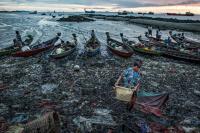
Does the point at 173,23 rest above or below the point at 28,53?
below

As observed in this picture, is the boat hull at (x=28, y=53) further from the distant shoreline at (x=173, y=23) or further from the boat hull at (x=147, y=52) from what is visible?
the distant shoreline at (x=173, y=23)

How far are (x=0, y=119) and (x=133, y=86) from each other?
742 centimetres

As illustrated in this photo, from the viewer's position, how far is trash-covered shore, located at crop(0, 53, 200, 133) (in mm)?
14102

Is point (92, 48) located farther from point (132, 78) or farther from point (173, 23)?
point (173, 23)

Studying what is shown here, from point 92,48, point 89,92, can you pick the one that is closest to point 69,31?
point 92,48

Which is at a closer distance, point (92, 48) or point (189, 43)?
point (92, 48)

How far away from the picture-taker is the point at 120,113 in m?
15.1

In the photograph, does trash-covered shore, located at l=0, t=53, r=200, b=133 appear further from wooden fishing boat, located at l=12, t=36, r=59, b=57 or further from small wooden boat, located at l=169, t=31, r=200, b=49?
small wooden boat, located at l=169, t=31, r=200, b=49

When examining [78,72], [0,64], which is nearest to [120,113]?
[78,72]

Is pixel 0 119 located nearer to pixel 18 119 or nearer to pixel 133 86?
pixel 18 119

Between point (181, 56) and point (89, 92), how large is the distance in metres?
14.3

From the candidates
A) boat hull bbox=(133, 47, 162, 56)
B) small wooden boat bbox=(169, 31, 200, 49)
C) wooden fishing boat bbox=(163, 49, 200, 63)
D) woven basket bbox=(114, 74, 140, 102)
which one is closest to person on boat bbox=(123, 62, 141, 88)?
woven basket bbox=(114, 74, 140, 102)

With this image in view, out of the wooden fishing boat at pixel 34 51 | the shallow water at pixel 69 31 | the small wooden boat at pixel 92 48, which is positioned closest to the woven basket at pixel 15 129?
the wooden fishing boat at pixel 34 51

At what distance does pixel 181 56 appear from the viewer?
1137 inches
